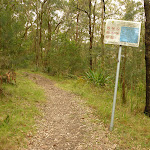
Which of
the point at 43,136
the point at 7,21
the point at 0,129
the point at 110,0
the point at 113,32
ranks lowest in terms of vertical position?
the point at 43,136

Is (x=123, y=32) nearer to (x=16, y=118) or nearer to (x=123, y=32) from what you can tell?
(x=123, y=32)

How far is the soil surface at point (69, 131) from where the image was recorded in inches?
132

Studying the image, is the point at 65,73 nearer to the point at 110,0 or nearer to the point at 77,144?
the point at 110,0

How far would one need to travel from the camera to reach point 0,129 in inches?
139

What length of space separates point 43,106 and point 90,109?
1.79 metres

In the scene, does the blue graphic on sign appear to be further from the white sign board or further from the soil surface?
the soil surface

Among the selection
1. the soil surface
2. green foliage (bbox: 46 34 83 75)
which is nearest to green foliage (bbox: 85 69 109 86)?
the soil surface

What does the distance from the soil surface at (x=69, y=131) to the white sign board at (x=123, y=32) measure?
2.27 m

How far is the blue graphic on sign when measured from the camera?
137 inches

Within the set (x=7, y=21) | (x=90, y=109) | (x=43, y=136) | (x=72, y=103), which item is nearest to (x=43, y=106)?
(x=72, y=103)

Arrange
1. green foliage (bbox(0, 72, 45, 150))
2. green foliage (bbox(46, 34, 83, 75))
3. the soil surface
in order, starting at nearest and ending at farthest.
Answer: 1. green foliage (bbox(0, 72, 45, 150))
2. the soil surface
3. green foliage (bbox(46, 34, 83, 75))

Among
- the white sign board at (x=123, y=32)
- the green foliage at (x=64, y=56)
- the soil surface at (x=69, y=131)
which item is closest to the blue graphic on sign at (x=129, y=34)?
the white sign board at (x=123, y=32)

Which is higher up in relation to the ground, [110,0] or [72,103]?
[110,0]

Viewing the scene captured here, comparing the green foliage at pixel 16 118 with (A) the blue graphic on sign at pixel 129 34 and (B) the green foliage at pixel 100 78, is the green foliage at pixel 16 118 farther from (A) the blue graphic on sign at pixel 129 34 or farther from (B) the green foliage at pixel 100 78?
(B) the green foliage at pixel 100 78
